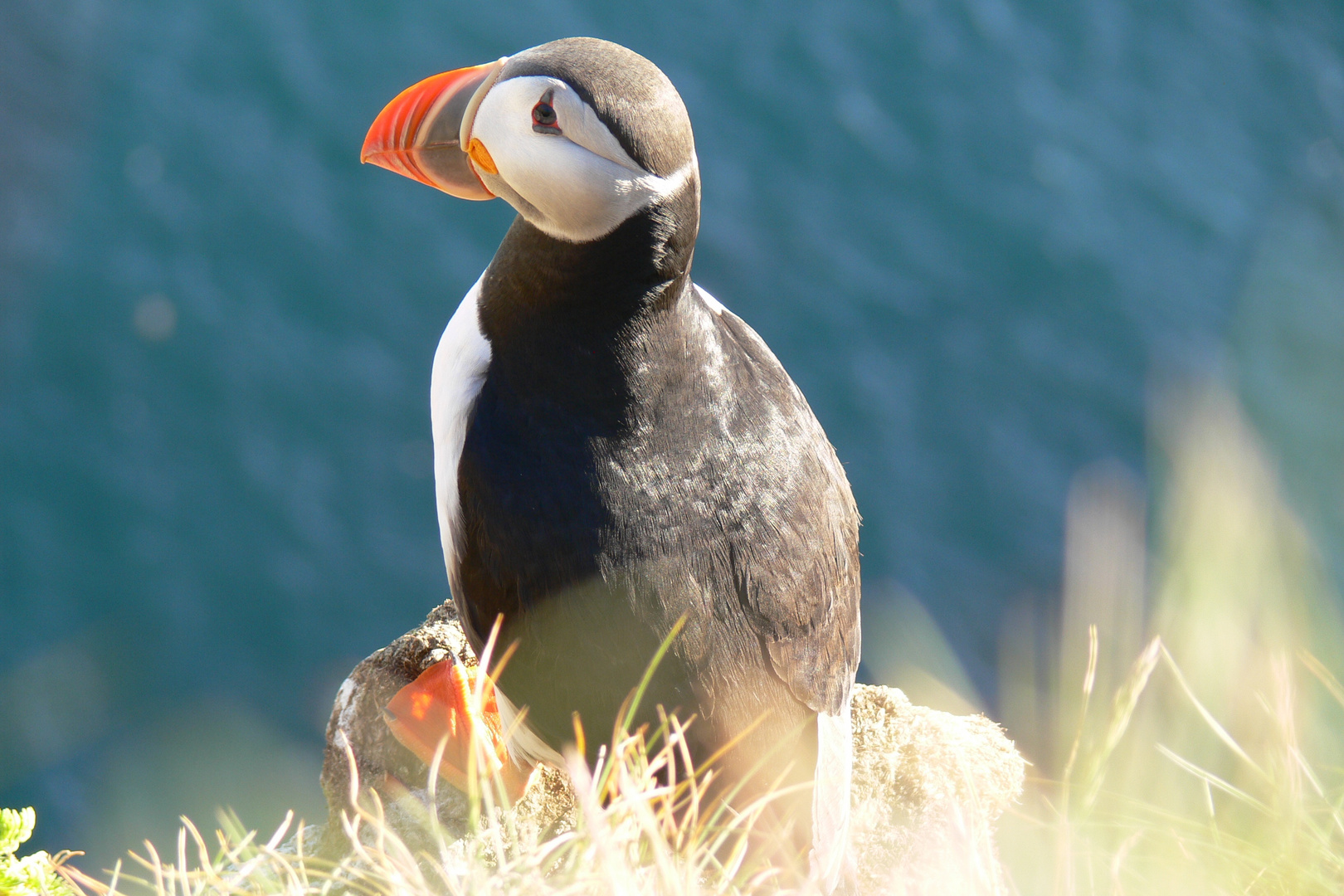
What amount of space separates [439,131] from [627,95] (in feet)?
1.78

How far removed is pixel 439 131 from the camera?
2414 millimetres

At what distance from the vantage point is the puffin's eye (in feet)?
6.94

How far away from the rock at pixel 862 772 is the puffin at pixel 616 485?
332 millimetres

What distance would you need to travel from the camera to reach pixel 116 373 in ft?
19.6

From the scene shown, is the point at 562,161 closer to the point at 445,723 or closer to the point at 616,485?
the point at 616,485

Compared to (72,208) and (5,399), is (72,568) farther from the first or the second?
(72,208)

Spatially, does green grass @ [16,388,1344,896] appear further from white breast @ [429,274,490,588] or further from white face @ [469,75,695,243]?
white face @ [469,75,695,243]

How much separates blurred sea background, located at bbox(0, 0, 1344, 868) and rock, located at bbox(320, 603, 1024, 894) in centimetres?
206

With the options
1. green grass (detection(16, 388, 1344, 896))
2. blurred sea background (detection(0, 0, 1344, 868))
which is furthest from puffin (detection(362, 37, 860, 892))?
blurred sea background (detection(0, 0, 1344, 868))

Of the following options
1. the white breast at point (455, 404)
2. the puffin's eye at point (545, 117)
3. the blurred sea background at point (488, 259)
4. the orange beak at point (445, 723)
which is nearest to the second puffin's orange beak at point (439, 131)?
the puffin's eye at point (545, 117)

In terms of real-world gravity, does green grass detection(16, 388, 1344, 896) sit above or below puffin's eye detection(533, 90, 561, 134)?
below

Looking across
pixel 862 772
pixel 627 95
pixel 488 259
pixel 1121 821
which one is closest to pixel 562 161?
pixel 627 95

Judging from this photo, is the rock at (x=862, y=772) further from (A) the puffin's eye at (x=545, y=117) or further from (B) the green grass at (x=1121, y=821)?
(A) the puffin's eye at (x=545, y=117)

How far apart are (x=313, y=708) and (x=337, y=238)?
2.60 metres
